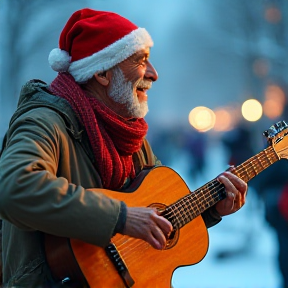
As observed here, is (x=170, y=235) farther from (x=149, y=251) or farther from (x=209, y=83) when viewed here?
(x=209, y=83)

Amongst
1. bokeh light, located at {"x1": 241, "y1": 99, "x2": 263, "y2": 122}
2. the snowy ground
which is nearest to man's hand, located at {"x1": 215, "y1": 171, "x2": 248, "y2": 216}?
the snowy ground

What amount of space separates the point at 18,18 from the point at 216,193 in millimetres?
3591

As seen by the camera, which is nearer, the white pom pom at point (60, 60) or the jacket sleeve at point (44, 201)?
the jacket sleeve at point (44, 201)

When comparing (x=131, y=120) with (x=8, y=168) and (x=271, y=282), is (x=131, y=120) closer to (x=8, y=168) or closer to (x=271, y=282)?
(x=8, y=168)

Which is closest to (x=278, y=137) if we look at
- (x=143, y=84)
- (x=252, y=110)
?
(x=143, y=84)

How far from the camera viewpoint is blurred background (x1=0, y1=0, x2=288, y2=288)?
504 cm

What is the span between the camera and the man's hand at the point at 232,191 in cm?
216

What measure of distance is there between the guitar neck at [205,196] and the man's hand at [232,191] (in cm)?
3

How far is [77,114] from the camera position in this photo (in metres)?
1.99

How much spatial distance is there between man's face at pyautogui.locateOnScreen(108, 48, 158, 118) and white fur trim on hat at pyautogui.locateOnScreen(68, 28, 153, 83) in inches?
1.3

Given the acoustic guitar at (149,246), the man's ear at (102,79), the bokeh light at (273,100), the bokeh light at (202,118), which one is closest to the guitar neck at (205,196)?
the acoustic guitar at (149,246)

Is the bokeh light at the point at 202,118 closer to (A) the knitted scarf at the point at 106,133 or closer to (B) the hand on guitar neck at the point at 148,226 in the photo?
(A) the knitted scarf at the point at 106,133

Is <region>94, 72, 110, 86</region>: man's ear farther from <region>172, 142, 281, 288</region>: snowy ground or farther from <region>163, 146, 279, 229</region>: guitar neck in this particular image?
<region>172, 142, 281, 288</region>: snowy ground

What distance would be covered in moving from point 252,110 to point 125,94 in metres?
5.45
